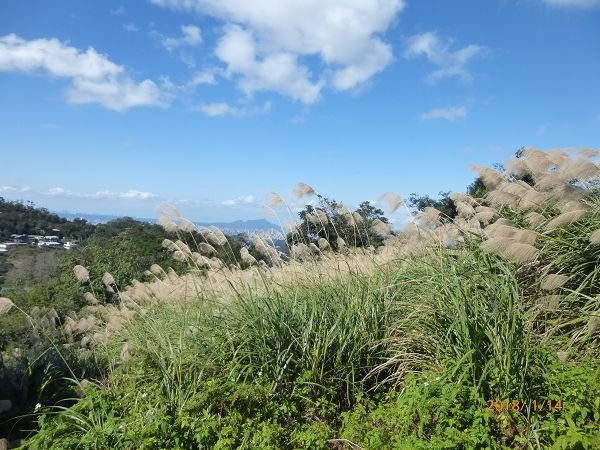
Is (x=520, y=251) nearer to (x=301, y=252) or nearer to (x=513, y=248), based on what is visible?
(x=513, y=248)

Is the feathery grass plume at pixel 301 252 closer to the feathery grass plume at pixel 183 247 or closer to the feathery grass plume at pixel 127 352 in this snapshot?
the feathery grass plume at pixel 183 247

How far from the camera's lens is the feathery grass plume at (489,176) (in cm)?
534

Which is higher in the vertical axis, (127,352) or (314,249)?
(314,249)

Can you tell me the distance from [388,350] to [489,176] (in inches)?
92.0

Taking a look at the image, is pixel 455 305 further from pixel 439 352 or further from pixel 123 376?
pixel 123 376

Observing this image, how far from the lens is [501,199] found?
15.4 feet

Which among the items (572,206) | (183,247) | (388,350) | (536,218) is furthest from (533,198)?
(183,247)

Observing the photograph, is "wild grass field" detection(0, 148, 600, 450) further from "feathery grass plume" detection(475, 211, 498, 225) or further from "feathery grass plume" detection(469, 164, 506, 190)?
"feathery grass plume" detection(475, 211, 498, 225)

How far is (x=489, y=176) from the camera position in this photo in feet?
17.5

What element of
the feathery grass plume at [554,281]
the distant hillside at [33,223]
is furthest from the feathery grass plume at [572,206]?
the distant hillside at [33,223]

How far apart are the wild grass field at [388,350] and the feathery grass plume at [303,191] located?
27 millimetres

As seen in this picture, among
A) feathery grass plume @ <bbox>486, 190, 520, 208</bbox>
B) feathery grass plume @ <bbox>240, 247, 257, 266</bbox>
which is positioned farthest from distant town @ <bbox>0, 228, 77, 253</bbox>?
feathery grass plume @ <bbox>486, 190, 520, 208</bbox>

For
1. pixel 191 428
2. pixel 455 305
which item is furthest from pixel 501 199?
pixel 191 428

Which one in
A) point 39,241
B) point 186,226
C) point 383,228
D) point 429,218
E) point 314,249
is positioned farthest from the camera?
point 39,241
